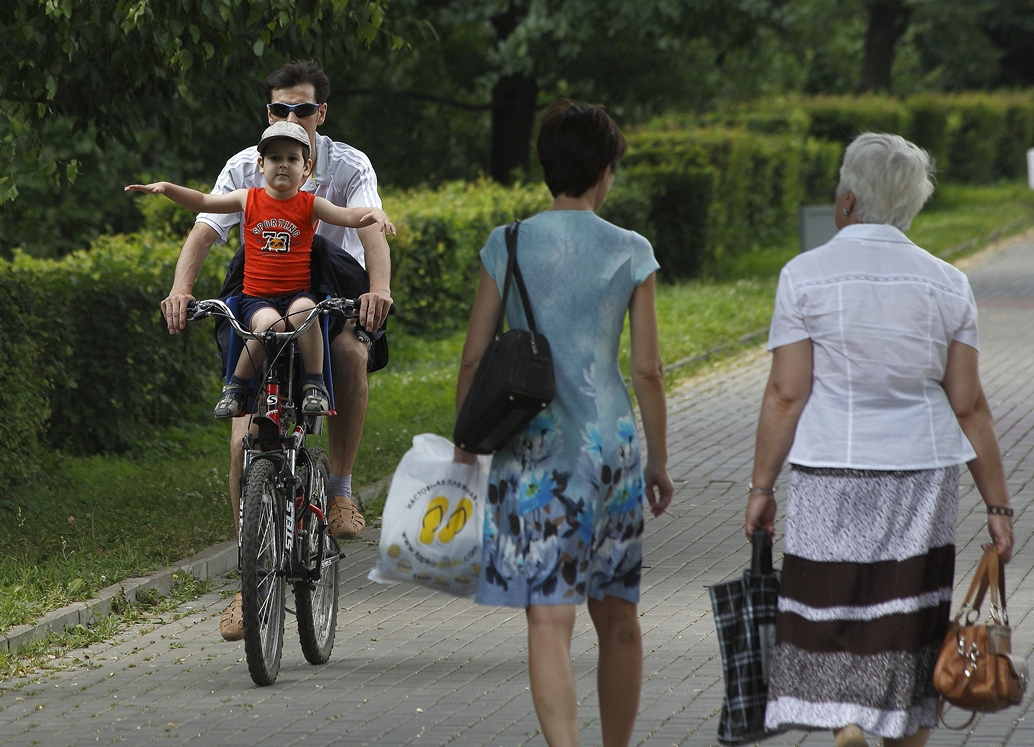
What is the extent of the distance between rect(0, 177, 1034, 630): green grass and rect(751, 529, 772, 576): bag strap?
3.37 m

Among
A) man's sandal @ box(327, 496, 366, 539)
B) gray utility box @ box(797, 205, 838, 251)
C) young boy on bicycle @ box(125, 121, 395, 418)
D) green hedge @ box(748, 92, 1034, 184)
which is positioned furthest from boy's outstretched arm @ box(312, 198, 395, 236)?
green hedge @ box(748, 92, 1034, 184)

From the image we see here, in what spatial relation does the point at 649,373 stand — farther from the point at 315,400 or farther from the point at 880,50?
the point at 880,50

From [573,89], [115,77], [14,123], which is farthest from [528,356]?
[573,89]

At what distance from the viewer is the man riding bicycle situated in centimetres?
593

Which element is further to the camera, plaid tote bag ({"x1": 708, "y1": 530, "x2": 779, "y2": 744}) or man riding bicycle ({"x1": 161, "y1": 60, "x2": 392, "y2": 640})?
man riding bicycle ({"x1": 161, "y1": 60, "x2": 392, "y2": 640})

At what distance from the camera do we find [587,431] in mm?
4109

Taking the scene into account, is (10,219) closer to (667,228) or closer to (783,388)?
(667,228)

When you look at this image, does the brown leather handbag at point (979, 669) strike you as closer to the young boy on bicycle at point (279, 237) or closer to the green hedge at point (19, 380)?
the young boy on bicycle at point (279, 237)

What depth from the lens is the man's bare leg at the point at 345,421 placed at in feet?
20.2

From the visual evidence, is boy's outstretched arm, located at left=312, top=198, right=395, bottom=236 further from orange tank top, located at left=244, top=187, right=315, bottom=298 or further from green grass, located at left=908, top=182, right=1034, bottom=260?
green grass, located at left=908, top=182, right=1034, bottom=260

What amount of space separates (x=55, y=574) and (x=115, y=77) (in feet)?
11.0

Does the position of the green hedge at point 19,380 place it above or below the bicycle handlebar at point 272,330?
below

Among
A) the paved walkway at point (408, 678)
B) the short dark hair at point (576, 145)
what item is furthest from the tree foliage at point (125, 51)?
the short dark hair at point (576, 145)

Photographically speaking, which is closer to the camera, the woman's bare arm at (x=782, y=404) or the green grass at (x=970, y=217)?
the woman's bare arm at (x=782, y=404)
